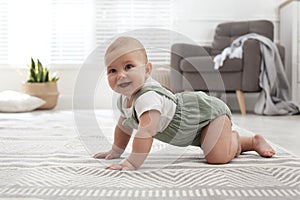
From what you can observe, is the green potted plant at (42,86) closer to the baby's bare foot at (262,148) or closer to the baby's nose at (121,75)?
the baby's bare foot at (262,148)

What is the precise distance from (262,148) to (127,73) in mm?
487

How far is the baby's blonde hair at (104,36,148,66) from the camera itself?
3.38 ft

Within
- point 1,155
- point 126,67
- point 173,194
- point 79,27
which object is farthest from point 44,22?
point 173,194

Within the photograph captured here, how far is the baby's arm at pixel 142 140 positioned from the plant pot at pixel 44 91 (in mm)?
2705

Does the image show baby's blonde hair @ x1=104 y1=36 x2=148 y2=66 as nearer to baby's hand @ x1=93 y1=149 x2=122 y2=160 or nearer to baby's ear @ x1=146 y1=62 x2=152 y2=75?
baby's ear @ x1=146 y1=62 x2=152 y2=75

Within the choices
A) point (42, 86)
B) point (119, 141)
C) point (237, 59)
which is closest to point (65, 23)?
point (42, 86)

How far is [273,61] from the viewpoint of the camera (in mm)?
3166

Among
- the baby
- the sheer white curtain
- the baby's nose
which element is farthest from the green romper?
the sheer white curtain

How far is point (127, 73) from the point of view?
1022 millimetres

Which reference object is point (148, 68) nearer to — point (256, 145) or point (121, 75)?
point (121, 75)

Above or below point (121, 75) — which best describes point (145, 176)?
below

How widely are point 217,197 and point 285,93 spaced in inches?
107

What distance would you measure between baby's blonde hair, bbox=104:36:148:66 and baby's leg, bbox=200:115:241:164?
0.87 ft

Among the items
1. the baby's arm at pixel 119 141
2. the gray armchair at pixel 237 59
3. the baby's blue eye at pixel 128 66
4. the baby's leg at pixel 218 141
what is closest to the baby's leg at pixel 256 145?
the baby's leg at pixel 218 141
